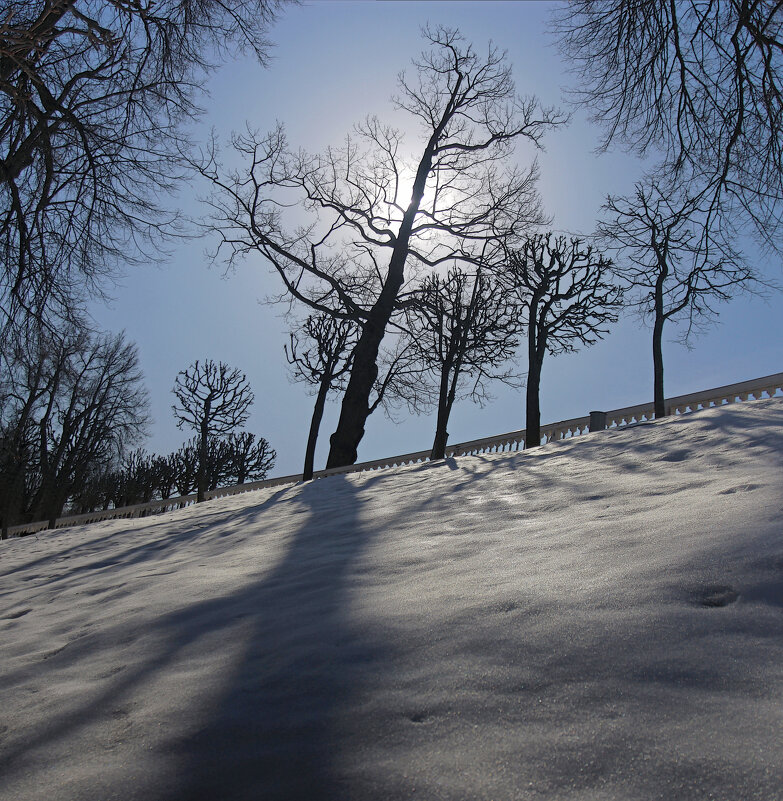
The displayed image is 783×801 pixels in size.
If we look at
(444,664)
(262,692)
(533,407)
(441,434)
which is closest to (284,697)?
(262,692)

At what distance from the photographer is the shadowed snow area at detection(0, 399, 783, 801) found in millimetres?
1449

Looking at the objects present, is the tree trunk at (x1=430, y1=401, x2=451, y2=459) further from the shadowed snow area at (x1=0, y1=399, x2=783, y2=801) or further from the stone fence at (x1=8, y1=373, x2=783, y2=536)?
the shadowed snow area at (x1=0, y1=399, x2=783, y2=801)

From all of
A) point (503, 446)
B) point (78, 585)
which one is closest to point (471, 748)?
point (78, 585)

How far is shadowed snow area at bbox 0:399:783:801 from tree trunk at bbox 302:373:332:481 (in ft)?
37.7

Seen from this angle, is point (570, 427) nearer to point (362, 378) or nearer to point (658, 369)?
point (658, 369)

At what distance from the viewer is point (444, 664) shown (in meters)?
1.94

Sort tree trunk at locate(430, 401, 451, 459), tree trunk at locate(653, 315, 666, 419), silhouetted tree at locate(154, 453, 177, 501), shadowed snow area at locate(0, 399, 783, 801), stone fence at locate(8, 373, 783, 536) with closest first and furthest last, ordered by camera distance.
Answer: shadowed snow area at locate(0, 399, 783, 801), stone fence at locate(8, 373, 783, 536), tree trunk at locate(653, 315, 666, 419), tree trunk at locate(430, 401, 451, 459), silhouetted tree at locate(154, 453, 177, 501)

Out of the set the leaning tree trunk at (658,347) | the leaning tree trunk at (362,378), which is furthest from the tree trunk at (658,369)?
the leaning tree trunk at (362,378)

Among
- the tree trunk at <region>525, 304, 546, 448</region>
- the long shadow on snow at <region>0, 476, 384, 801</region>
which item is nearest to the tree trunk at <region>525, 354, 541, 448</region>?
the tree trunk at <region>525, 304, 546, 448</region>

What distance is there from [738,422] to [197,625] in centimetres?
504

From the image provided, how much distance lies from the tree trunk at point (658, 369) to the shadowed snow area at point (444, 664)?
7.42m

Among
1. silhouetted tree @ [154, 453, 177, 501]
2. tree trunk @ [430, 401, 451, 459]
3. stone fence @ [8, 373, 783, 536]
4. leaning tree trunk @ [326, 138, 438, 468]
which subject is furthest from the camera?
silhouetted tree @ [154, 453, 177, 501]

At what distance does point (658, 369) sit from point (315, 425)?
8736 millimetres

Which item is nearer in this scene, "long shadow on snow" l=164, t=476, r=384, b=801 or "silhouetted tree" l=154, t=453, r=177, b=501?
"long shadow on snow" l=164, t=476, r=384, b=801
